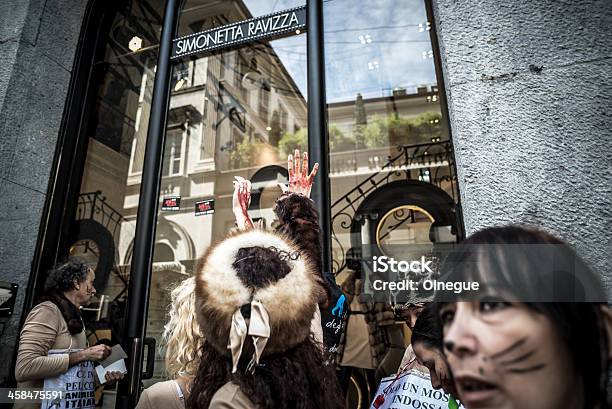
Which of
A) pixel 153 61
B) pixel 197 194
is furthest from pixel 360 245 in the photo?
pixel 153 61

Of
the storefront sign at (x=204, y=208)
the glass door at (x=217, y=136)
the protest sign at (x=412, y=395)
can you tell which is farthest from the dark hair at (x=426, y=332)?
the storefront sign at (x=204, y=208)

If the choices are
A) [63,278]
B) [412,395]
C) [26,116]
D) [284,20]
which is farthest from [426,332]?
[26,116]

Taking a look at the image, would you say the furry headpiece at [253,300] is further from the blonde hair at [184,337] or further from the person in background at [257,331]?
the blonde hair at [184,337]

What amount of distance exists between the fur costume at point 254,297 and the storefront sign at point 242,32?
2376mm

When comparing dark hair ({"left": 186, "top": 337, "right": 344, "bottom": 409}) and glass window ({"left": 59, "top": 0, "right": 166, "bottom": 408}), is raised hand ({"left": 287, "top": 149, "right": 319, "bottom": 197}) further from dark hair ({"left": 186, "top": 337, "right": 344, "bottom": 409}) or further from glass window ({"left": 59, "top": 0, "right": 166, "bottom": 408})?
glass window ({"left": 59, "top": 0, "right": 166, "bottom": 408})

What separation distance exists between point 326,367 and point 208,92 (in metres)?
5.19

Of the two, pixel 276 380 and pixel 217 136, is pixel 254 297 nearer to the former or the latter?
pixel 276 380

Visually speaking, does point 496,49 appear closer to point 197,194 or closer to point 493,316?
point 493,316

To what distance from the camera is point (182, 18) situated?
355 cm

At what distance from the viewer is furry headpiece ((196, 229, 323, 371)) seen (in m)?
1.03

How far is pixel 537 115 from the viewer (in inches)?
65.4

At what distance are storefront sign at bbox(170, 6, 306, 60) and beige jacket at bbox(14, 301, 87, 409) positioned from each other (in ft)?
7.30

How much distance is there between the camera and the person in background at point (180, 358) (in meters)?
1.42

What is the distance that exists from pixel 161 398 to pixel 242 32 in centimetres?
277
